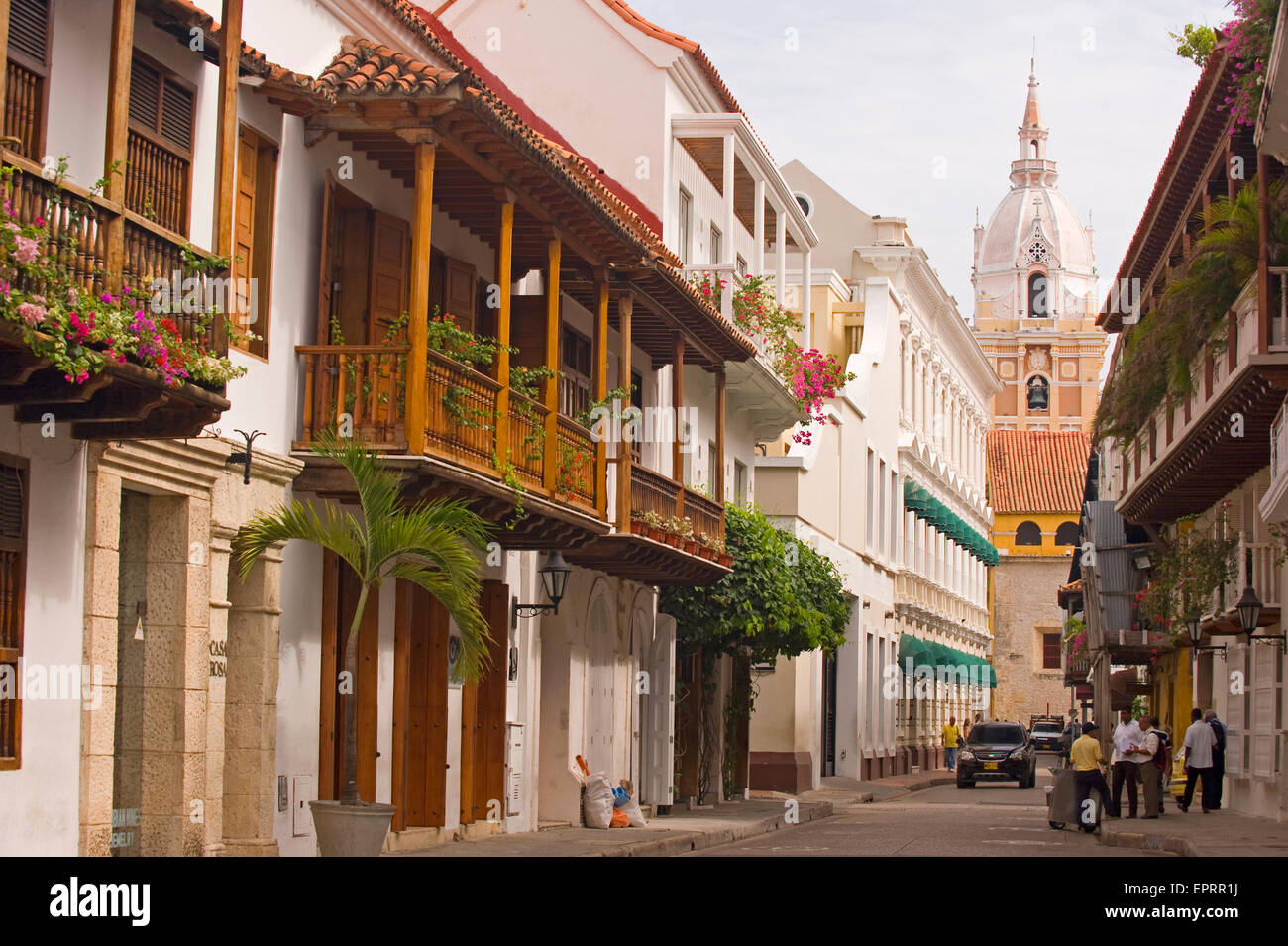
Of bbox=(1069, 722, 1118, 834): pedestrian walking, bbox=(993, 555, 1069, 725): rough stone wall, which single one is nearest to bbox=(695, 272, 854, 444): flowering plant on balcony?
bbox=(1069, 722, 1118, 834): pedestrian walking

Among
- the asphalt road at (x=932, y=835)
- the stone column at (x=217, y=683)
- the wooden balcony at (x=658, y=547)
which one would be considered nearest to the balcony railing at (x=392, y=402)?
the stone column at (x=217, y=683)

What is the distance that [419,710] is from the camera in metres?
18.7

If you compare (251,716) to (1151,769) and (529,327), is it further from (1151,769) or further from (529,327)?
(1151,769)

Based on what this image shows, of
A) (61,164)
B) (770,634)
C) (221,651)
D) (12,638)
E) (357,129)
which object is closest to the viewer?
(61,164)

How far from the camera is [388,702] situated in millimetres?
17688

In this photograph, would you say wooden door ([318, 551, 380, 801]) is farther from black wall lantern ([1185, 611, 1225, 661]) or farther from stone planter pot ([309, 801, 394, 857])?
black wall lantern ([1185, 611, 1225, 661])

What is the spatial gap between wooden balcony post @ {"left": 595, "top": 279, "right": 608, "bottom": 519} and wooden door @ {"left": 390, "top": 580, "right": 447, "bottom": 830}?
2423 mm

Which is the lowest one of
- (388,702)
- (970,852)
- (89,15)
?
(970,852)

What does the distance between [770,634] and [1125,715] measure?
17.8 ft

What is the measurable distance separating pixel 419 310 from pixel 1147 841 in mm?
11707

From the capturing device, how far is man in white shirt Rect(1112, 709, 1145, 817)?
26719mm

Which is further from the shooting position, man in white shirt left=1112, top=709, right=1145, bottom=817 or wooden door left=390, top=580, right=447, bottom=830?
man in white shirt left=1112, top=709, right=1145, bottom=817
